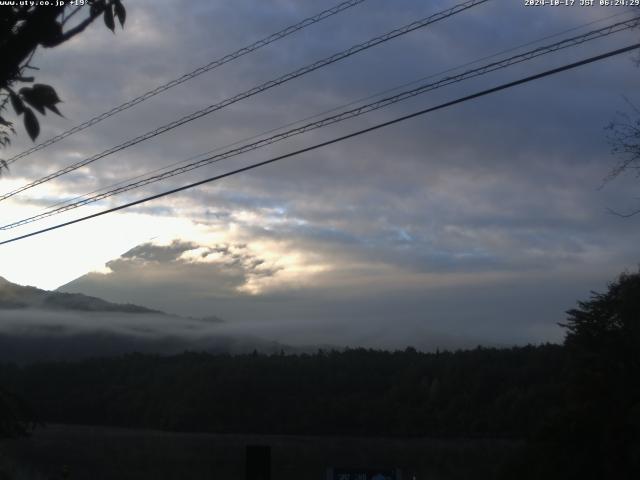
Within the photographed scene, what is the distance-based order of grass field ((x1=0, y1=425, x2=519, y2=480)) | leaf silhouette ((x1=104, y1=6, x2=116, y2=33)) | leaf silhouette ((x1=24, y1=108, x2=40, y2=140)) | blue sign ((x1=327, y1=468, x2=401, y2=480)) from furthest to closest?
grass field ((x1=0, y1=425, x2=519, y2=480)) < blue sign ((x1=327, y1=468, x2=401, y2=480)) < leaf silhouette ((x1=104, y1=6, x2=116, y2=33)) < leaf silhouette ((x1=24, y1=108, x2=40, y2=140))

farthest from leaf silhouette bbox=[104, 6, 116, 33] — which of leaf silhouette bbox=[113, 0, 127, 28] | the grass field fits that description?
the grass field

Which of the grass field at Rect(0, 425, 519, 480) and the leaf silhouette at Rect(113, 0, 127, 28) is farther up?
the leaf silhouette at Rect(113, 0, 127, 28)

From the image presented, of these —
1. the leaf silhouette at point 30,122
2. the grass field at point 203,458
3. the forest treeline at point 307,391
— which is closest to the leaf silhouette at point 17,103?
the leaf silhouette at point 30,122

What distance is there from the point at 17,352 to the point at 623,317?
3153 inches

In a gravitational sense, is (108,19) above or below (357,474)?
above

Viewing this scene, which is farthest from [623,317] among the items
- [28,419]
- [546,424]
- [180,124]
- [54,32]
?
[54,32]

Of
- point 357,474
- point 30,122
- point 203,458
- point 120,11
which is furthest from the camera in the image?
point 203,458

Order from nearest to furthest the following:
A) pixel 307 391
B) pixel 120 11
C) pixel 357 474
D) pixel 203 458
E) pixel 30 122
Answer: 1. pixel 30 122
2. pixel 120 11
3. pixel 357 474
4. pixel 203 458
5. pixel 307 391

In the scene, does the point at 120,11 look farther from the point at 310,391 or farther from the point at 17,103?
the point at 310,391

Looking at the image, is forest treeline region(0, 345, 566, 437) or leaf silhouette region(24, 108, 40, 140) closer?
leaf silhouette region(24, 108, 40, 140)

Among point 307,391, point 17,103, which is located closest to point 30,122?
point 17,103

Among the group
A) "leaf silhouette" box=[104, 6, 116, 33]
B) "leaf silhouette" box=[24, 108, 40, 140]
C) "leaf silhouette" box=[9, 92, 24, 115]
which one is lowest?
"leaf silhouette" box=[24, 108, 40, 140]

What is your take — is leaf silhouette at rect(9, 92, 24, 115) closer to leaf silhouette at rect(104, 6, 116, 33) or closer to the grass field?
leaf silhouette at rect(104, 6, 116, 33)

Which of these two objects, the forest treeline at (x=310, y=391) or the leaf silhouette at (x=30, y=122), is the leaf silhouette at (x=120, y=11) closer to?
the leaf silhouette at (x=30, y=122)
